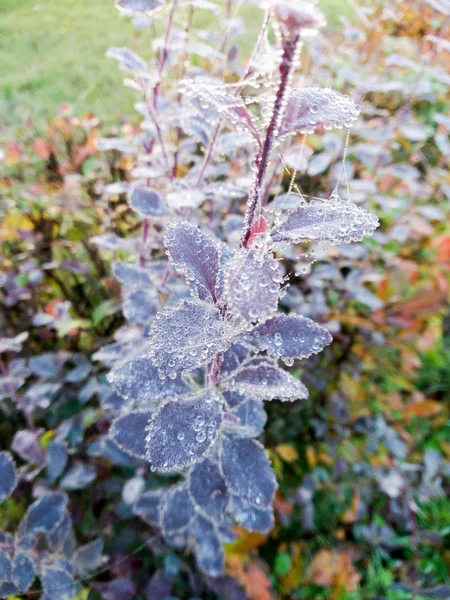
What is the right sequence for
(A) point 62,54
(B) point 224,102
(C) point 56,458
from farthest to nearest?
1. (A) point 62,54
2. (C) point 56,458
3. (B) point 224,102

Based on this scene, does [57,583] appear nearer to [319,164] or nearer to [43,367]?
[43,367]

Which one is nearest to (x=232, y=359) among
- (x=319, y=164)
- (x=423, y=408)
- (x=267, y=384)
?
(x=267, y=384)

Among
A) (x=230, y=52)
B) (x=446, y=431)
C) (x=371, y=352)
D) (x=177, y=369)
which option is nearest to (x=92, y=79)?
(x=230, y=52)

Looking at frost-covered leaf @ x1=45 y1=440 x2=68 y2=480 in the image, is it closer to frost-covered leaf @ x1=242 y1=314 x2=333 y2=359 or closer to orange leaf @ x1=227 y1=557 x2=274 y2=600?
orange leaf @ x1=227 y1=557 x2=274 y2=600

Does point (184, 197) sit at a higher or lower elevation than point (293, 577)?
higher

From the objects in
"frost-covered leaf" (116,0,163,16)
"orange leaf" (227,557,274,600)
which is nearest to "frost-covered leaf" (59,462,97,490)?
"orange leaf" (227,557,274,600)

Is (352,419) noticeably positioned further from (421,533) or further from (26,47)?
(26,47)

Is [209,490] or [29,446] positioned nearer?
[209,490]
